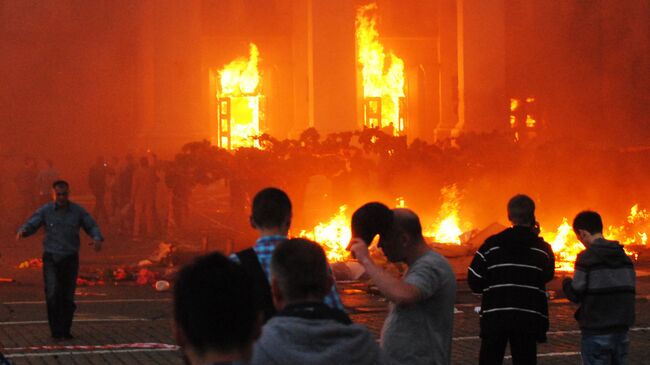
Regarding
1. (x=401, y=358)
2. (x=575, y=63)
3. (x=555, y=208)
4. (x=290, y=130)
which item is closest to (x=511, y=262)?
(x=401, y=358)

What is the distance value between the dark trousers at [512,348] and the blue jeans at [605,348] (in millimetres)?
468

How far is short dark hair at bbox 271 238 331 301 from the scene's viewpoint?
12.5ft

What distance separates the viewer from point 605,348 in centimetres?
692

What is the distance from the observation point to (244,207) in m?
19.5

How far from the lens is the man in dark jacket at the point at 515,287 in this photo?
6.60 metres

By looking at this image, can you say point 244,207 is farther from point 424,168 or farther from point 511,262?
point 511,262

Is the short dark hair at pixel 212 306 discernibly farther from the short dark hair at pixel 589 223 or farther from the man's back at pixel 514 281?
the short dark hair at pixel 589 223

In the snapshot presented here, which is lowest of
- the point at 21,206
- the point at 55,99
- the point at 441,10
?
the point at 21,206

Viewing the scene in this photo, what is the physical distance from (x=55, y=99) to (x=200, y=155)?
1338cm

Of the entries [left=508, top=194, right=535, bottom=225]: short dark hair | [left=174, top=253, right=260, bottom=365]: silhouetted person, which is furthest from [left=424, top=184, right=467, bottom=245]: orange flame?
[left=174, top=253, right=260, bottom=365]: silhouetted person

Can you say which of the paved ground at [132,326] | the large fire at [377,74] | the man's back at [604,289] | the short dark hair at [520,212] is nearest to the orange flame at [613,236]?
the paved ground at [132,326]

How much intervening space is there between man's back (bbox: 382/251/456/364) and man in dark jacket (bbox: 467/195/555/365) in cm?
140

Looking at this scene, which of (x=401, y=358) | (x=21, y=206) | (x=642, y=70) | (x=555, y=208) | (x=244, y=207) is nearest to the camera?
(x=401, y=358)

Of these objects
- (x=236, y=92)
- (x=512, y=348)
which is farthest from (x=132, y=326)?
(x=236, y=92)
